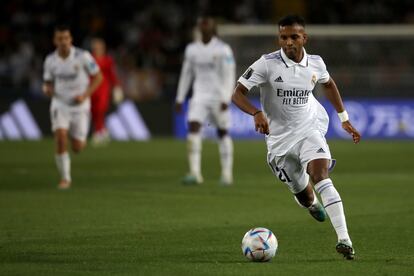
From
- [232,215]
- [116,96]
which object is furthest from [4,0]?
[232,215]

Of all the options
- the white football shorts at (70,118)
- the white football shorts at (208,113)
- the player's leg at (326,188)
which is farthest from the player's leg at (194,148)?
the player's leg at (326,188)

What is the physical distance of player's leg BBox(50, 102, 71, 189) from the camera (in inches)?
612

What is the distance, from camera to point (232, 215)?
40.2ft

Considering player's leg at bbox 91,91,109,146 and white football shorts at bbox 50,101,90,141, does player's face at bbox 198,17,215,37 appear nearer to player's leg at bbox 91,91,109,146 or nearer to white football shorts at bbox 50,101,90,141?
white football shorts at bbox 50,101,90,141

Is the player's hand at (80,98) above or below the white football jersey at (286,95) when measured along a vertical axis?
below

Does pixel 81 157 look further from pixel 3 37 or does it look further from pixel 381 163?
pixel 3 37

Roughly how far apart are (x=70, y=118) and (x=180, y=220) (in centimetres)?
465

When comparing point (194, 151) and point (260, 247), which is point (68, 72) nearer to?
point (194, 151)

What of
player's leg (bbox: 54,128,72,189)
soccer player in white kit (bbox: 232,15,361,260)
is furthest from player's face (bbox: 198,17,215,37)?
soccer player in white kit (bbox: 232,15,361,260)

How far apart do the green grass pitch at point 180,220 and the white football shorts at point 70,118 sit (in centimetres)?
87

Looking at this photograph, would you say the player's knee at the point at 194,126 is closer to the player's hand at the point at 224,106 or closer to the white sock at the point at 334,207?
the player's hand at the point at 224,106

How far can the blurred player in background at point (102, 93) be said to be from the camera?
25.6 metres

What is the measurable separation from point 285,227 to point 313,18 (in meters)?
21.4

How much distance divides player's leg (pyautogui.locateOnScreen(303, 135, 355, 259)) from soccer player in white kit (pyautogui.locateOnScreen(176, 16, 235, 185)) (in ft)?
23.6
